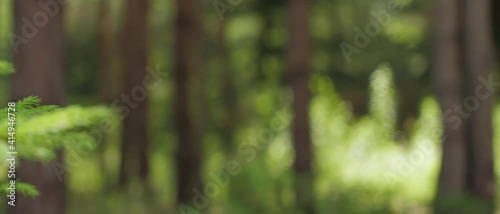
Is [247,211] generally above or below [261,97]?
below

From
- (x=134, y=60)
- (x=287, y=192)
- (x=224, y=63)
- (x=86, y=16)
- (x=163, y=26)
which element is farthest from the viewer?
(x=86, y=16)

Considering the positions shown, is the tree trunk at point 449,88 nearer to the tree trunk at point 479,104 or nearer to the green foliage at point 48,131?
the tree trunk at point 479,104

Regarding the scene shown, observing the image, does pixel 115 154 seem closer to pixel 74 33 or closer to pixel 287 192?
pixel 74 33

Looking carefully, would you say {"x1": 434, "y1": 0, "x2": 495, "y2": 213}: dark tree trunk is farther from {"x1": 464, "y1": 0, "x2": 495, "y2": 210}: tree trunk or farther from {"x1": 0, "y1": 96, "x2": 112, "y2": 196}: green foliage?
{"x1": 0, "y1": 96, "x2": 112, "y2": 196}: green foliage

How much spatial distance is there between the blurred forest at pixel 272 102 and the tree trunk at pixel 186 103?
3cm

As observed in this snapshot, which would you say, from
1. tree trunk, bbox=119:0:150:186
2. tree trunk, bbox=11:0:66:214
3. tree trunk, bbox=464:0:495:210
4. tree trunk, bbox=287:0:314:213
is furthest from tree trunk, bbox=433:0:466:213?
tree trunk, bbox=119:0:150:186

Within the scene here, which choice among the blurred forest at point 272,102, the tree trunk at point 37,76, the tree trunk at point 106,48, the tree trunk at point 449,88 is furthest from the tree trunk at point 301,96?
the tree trunk at point 106,48

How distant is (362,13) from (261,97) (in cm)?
324

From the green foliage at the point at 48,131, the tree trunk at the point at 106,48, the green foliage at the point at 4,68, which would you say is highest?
the tree trunk at the point at 106,48

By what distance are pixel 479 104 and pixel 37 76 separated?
659cm

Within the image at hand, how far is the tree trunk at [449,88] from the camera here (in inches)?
433

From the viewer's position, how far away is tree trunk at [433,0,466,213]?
433 inches

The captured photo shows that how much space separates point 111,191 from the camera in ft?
55.7

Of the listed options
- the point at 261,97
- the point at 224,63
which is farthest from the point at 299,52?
the point at 224,63
